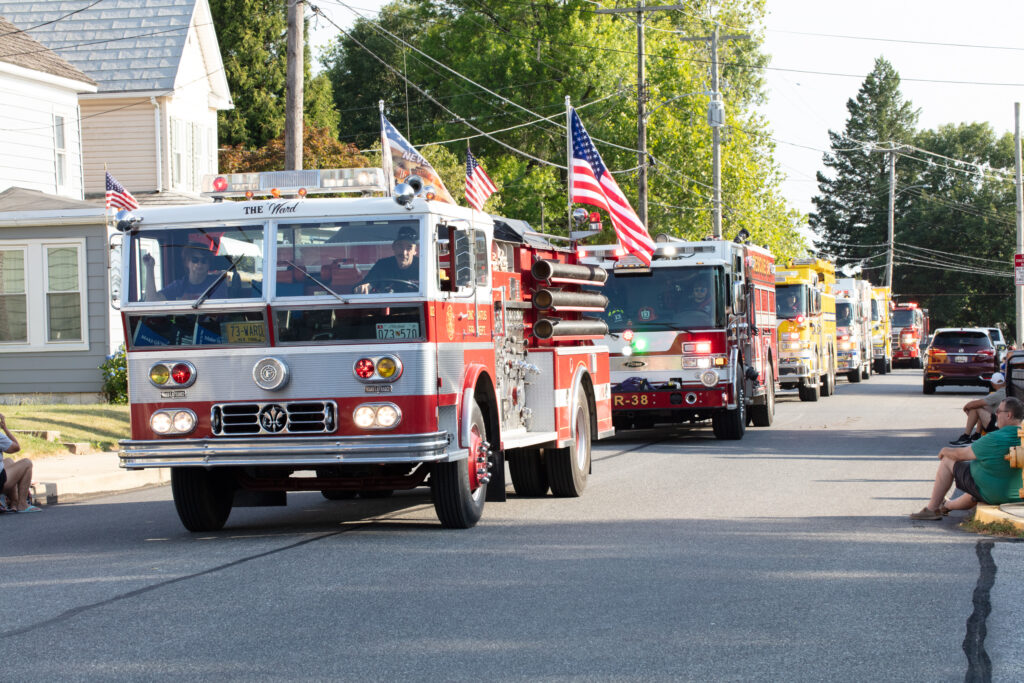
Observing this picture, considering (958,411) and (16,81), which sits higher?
(16,81)

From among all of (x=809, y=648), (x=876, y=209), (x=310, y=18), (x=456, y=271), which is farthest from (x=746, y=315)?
(x=876, y=209)

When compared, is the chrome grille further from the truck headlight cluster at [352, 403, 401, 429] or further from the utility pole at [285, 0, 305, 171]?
the utility pole at [285, 0, 305, 171]

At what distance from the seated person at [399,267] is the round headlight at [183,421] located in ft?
5.28

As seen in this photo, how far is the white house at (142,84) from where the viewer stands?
3241 cm

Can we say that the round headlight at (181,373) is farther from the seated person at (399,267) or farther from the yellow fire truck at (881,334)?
the yellow fire truck at (881,334)

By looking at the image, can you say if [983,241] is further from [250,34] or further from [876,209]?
[250,34]

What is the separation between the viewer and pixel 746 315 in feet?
73.2

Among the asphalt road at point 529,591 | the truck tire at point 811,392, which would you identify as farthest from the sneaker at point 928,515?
the truck tire at point 811,392

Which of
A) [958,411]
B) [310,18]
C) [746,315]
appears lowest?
[958,411]

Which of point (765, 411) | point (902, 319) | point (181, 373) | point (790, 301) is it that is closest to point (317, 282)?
point (181, 373)

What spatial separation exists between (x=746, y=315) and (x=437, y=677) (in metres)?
16.5

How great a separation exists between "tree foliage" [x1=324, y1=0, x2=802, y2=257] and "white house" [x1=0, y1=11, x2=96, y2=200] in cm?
1749

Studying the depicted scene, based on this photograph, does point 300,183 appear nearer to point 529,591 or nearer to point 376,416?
point 376,416

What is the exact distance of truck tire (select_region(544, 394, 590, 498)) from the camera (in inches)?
535
